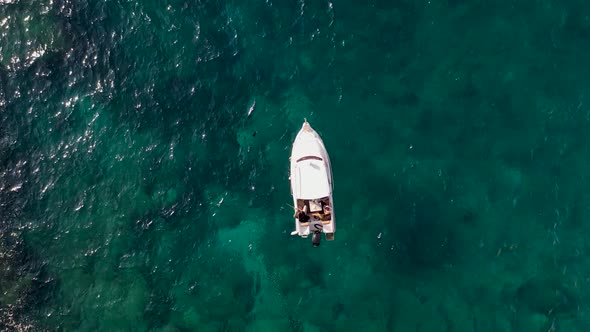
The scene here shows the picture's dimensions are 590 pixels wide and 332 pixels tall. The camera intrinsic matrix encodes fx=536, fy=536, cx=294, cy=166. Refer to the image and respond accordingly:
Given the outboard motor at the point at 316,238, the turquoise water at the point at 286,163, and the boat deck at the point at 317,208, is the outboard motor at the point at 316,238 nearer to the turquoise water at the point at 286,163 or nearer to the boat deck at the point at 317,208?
the boat deck at the point at 317,208

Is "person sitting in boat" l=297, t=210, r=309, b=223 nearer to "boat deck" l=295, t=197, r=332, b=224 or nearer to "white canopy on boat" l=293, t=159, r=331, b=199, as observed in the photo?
"boat deck" l=295, t=197, r=332, b=224

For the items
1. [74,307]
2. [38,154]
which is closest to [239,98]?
[38,154]

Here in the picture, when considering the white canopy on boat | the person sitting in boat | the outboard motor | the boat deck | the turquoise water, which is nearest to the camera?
the white canopy on boat

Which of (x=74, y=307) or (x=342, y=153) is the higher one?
(x=342, y=153)

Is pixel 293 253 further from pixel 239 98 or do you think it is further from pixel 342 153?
pixel 239 98

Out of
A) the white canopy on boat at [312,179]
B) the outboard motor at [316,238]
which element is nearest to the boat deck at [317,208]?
the white canopy on boat at [312,179]

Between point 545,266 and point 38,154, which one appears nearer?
point 545,266

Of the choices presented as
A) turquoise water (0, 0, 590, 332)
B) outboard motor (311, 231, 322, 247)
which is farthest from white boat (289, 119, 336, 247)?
turquoise water (0, 0, 590, 332)

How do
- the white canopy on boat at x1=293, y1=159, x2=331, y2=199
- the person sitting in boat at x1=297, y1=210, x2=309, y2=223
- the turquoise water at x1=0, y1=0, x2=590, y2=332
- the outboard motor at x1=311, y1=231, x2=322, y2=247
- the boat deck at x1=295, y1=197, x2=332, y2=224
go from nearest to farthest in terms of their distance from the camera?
the white canopy on boat at x1=293, y1=159, x2=331, y2=199 → the person sitting in boat at x1=297, y1=210, x2=309, y2=223 → the boat deck at x1=295, y1=197, x2=332, y2=224 → the outboard motor at x1=311, y1=231, x2=322, y2=247 → the turquoise water at x1=0, y1=0, x2=590, y2=332
